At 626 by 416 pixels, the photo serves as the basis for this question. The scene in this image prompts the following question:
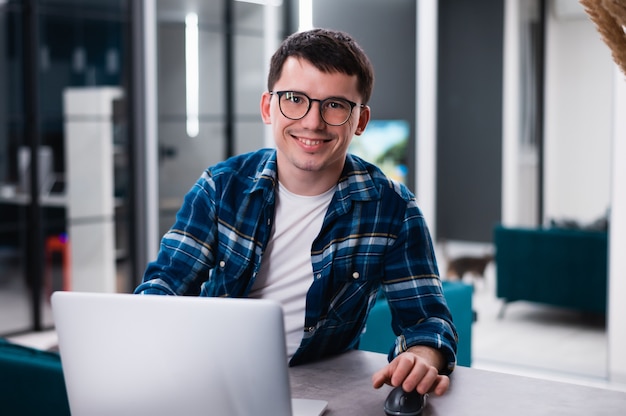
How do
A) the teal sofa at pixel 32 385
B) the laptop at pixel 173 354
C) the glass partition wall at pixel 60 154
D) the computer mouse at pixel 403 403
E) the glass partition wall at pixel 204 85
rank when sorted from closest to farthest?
the laptop at pixel 173 354, the computer mouse at pixel 403 403, the teal sofa at pixel 32 385, the glass partition wall at pixel 60 154, the glass partition wall at pixel 204 85

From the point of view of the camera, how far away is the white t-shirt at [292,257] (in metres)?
1.69

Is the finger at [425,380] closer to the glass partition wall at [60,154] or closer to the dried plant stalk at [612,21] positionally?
the dried plant stalk at [612,21]

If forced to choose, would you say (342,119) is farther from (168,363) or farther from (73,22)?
(73,22)

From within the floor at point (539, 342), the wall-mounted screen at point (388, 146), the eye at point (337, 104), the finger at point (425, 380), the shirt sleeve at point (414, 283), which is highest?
the eye at point (337, 104)

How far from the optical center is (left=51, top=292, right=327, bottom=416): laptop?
3.52ft

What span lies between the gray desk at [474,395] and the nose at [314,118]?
450 millimetres

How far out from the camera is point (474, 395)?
1385 millimetres

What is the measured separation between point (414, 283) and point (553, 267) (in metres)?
3.90

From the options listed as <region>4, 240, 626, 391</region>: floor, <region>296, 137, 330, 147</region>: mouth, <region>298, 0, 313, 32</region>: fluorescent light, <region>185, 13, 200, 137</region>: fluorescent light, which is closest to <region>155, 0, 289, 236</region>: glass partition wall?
<region>185, 13, 200, 137</region>: fluorescent light

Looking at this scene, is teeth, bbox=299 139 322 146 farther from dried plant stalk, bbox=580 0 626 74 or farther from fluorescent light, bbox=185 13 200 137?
fluorescent light, bbox=185 13 200 137

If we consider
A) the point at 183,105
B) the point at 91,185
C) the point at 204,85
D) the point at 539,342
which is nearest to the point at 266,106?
the point at 539,342

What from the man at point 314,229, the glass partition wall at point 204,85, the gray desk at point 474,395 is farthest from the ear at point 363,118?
the glass partition wall at point 204,85

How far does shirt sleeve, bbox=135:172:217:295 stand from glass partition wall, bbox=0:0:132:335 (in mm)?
3912

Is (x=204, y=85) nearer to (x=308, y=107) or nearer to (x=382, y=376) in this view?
(x=308, y=107)
